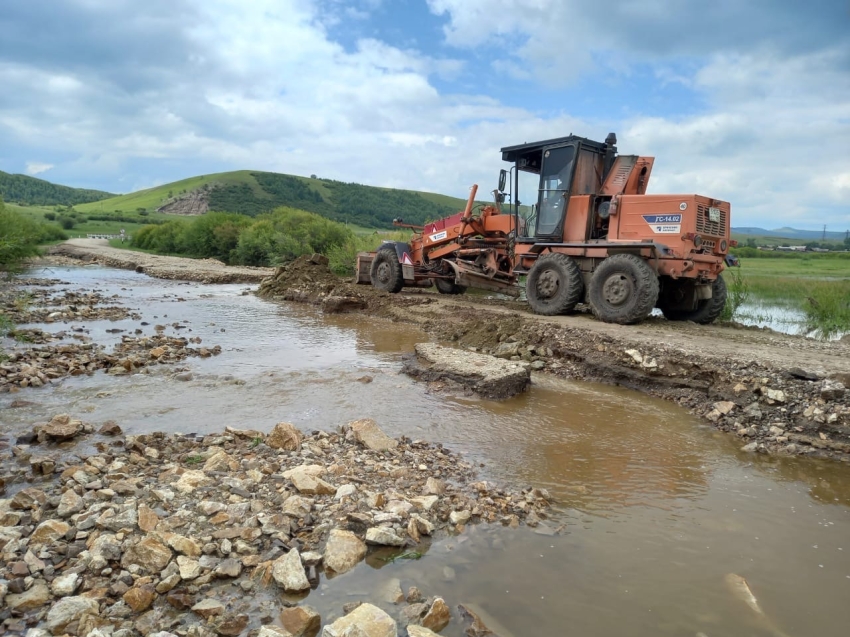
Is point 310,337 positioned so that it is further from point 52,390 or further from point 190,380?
point 52,390

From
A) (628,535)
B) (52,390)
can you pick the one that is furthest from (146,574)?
(52,390)

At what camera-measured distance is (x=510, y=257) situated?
13.1m

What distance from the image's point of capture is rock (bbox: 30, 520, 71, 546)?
130 inches

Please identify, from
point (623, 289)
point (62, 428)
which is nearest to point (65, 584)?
point (62, 428)

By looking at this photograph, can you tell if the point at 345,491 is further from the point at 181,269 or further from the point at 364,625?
the point at 181,269

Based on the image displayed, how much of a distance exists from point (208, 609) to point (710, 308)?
10.5 m

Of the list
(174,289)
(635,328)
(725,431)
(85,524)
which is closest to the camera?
(85,524)

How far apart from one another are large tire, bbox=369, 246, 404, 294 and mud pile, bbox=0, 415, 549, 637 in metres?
10.0

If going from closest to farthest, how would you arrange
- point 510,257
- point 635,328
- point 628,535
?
point 628,535, point 635,328, point 510,257

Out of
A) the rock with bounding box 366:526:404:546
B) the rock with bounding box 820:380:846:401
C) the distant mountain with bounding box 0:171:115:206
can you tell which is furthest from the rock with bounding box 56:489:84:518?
the distant mountain with bounding box 0:171:115:206

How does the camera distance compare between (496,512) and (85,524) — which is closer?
(85,524)

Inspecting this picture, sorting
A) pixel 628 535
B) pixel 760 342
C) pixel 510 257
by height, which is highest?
pixel 510 257

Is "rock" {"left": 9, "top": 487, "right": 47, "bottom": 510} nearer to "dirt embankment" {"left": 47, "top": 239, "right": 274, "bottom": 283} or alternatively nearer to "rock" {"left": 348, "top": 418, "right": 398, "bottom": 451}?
"rock" {"left": 348, "top": 418, "right": 398, "bottom": 451}

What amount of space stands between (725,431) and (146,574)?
5679 millimetres
